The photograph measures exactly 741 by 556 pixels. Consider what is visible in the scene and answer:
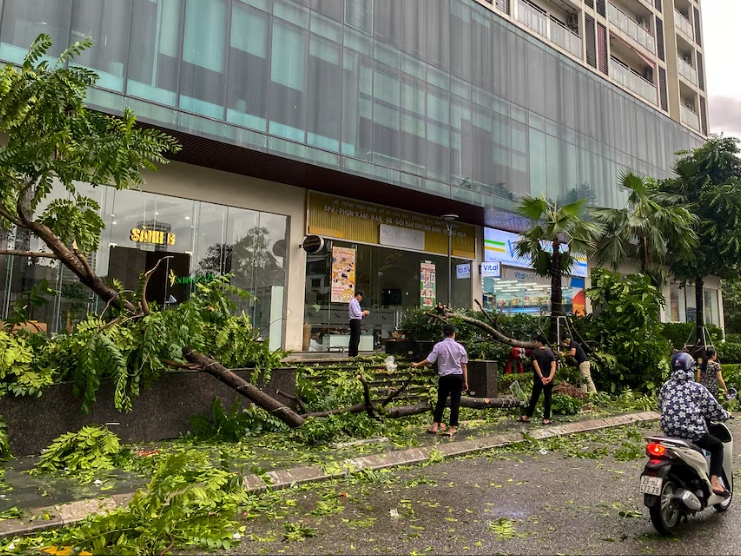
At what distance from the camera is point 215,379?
337 inches

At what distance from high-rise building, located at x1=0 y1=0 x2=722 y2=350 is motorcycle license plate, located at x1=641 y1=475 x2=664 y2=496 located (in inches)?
367

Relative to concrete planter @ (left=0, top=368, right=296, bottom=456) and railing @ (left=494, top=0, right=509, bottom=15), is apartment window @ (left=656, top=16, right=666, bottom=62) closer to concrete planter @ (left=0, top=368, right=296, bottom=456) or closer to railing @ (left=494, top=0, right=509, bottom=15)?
railing @ (left=494, top=0, right=509, bottom=15)

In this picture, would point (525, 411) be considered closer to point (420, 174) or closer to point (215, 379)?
point (215, 379)

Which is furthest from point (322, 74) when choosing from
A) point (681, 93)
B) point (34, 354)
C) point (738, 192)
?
point (681, 93)

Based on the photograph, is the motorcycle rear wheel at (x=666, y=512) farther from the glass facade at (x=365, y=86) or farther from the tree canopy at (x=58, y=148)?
the glass facade at (x=365, y=86)

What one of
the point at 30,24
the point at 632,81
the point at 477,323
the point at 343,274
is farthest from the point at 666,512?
the point at 632,81

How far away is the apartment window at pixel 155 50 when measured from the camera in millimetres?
13797

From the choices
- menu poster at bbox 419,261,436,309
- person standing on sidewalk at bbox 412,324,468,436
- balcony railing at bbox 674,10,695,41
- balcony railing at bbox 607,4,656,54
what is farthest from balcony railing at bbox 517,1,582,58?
person standing on sidewalk at bbox 412,324,468,436

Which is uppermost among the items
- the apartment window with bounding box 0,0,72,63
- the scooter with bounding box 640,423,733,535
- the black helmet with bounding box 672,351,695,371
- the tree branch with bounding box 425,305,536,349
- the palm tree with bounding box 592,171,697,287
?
the apartment window with bounding box 0,0,72,63

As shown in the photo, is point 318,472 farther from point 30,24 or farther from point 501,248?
point 501,248

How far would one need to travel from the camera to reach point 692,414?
5215mm

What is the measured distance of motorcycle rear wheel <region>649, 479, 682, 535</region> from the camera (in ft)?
15.3

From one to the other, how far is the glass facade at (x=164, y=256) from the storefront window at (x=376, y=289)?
1487 mm

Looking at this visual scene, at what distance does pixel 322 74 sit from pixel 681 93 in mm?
34181
